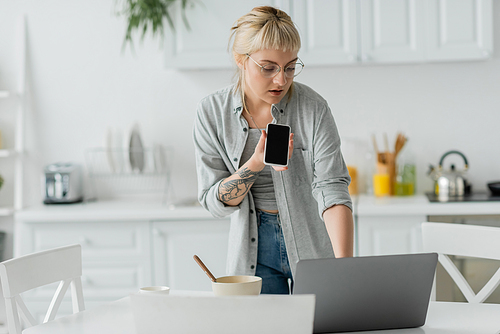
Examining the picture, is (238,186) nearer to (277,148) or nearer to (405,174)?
(277,148)

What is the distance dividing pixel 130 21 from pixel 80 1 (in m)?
0.44

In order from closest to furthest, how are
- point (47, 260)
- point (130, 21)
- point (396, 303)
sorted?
point (396, 303) → point (47, 260) → point (130, 21)

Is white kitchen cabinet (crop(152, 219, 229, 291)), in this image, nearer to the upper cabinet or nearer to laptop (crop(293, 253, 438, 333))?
the upper cabinet

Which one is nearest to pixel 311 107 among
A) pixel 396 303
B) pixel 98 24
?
pixel 396 303

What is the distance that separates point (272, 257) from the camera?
1.49 m

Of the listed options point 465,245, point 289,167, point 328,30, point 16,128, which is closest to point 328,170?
point 289,167

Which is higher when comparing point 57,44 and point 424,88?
point 57,44

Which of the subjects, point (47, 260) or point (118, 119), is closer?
point (47, 260)

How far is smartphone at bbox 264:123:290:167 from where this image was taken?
1.23 m

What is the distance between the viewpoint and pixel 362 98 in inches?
114

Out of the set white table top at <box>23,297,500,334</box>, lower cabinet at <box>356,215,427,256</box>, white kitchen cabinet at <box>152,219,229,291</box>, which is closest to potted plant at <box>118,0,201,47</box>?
white kitchen cabinet at <box>152,219,229,291</box>

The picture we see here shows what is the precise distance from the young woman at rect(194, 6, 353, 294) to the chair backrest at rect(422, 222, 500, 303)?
1.04ft

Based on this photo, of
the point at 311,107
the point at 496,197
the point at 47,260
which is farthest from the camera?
the point at 496,197

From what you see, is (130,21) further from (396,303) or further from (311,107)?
(396,303)
